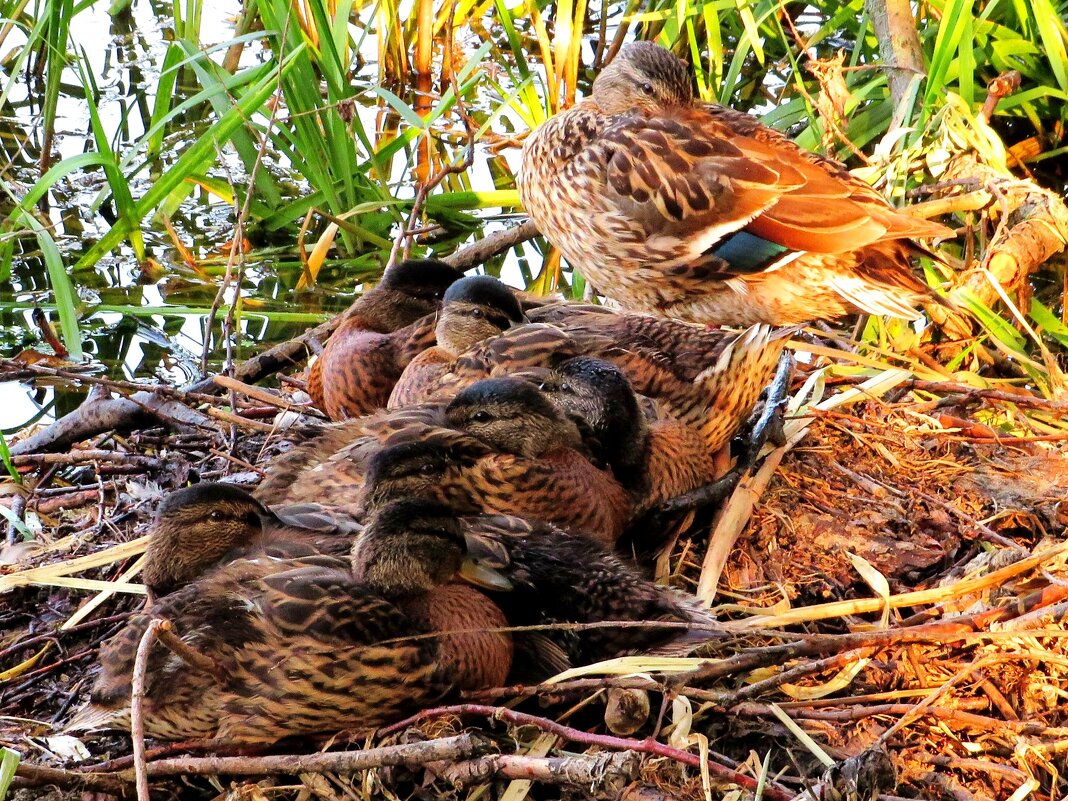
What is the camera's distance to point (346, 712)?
9.70ft

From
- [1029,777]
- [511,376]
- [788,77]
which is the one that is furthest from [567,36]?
[1029,777]

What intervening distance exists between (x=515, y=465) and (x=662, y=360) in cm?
80

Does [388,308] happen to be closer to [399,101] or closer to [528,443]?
[399,101]

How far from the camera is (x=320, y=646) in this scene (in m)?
2.91

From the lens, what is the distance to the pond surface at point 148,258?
5828mm

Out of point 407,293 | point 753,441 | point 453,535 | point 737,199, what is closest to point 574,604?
point 453,535

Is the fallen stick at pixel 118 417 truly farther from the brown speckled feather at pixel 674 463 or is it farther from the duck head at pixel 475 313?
the brown speckled feather at pixel 674 463

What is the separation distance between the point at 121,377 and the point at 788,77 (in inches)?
151

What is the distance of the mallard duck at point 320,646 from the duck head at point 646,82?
230 cm

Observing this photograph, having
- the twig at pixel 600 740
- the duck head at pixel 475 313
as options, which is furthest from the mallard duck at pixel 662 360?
the twig at pixel 600 740

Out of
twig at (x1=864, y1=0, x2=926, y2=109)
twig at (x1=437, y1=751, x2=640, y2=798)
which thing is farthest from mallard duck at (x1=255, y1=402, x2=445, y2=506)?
twig at (x1=864, y1=0, x2=926, y2=109)

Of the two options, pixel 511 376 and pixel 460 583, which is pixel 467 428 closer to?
pixel 511 376

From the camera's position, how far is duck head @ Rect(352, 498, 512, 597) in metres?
3.06

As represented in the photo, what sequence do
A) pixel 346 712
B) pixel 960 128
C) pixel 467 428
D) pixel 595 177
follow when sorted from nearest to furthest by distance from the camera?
pixel 346 712
pixel 467 428
pixel 595 177
pixel 960 128
